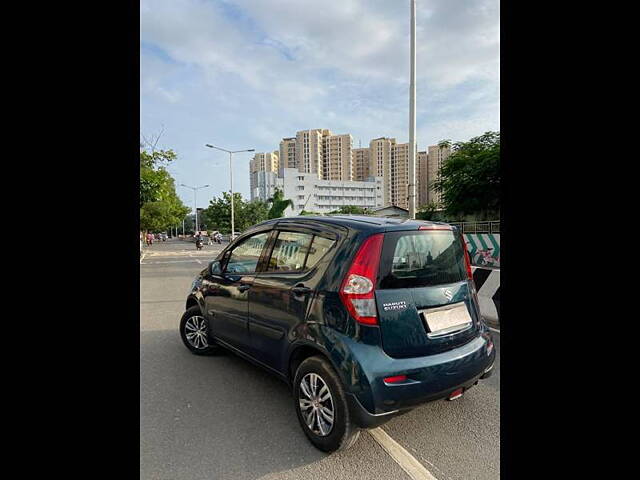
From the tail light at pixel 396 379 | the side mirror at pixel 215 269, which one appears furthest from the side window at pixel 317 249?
the side mirror at pixel 215 269

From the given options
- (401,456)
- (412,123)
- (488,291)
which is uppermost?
(412,123)

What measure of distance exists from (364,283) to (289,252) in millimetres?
882

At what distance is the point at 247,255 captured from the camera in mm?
3566

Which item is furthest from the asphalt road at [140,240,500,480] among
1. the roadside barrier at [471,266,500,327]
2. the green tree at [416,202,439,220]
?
the green tree at [416,202,439,220]

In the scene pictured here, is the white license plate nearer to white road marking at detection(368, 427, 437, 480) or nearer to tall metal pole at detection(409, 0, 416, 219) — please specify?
white road marking at detection(368, 427, 437, 480)

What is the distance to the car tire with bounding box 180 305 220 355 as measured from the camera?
4.17 m

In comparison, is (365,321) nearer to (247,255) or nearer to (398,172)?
(247,255)

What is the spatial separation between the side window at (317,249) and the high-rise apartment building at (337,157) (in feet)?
332

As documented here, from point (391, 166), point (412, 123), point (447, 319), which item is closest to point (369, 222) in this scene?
point (447, 319)

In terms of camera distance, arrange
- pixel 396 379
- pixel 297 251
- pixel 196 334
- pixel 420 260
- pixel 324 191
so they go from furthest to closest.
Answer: pixel 324 191
pixel 196 334
pixel 297 251
pixel 420 260
pixel 396 379

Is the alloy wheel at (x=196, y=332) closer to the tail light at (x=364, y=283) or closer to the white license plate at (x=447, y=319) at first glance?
the tail light at (x=364, y=283)

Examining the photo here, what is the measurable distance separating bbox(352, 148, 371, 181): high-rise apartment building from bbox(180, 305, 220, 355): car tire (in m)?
105
